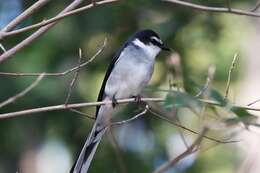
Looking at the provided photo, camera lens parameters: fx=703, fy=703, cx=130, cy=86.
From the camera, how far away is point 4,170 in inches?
275

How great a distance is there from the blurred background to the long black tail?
1.87 meters

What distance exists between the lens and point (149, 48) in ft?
15.6

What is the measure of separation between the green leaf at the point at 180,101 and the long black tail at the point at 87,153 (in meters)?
1.38

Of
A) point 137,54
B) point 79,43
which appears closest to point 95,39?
point 79,43

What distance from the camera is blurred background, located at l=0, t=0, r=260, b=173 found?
20.6 ft

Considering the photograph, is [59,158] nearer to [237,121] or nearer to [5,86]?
[5,86]

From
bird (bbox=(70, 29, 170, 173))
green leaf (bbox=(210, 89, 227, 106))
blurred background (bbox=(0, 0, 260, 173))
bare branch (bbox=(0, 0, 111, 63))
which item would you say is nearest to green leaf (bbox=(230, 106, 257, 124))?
green leaf (bbox=(210, 89, 227, 106))

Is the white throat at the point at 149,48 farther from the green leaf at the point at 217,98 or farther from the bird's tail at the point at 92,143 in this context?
the green leaf at the point at 217,98

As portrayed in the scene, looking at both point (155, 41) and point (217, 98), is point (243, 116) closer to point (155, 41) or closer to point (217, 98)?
point (217, 98)

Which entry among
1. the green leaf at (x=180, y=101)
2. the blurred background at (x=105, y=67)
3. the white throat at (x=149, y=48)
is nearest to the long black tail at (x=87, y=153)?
the white throat at (x=149, y=48)

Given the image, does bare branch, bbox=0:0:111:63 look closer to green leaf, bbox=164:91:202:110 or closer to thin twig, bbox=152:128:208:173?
green leaf, bbox=164:91:202:110

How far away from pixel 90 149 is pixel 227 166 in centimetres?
282

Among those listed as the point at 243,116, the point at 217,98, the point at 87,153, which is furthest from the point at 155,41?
the point at 243,116

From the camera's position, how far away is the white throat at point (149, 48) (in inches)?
186
